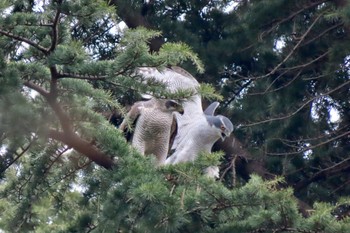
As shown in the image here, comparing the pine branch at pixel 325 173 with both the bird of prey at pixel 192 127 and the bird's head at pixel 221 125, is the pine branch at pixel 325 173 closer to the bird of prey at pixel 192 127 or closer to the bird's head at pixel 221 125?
the bird of prey at pixel 192 127

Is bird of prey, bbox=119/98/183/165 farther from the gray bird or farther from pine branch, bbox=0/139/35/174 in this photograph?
pine branch, bbox=0/139/35/174

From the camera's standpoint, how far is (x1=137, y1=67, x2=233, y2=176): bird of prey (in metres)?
7.51

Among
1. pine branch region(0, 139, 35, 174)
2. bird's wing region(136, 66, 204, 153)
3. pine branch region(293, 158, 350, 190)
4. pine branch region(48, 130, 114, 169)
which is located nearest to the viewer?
pine branch region(48, 130, 114, 169)

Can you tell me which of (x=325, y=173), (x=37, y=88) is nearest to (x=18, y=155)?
(x=37, y=88)

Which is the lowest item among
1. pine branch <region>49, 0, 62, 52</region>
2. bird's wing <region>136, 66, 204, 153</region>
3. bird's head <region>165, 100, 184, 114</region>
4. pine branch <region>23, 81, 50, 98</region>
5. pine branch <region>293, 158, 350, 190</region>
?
pine branch <region>23, 81, 50, 98</region>

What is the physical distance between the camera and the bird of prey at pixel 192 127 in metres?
7.51

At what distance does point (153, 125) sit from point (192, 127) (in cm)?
28

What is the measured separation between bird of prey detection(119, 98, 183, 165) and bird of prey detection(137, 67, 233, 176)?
0.10 meters

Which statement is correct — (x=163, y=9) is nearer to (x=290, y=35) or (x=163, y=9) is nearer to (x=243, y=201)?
(x=290, y=35)

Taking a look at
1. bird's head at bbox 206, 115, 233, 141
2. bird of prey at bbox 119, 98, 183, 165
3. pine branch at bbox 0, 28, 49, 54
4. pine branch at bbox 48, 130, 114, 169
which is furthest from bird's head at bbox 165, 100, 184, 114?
pine branch at bbox 0, 28, 49, 54

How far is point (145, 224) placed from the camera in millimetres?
6258

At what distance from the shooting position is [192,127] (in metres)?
7.71

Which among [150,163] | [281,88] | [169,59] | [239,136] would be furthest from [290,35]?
[169,59]

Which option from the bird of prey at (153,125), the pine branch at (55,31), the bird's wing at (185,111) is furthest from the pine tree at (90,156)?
the bird's wing at (185,111)
